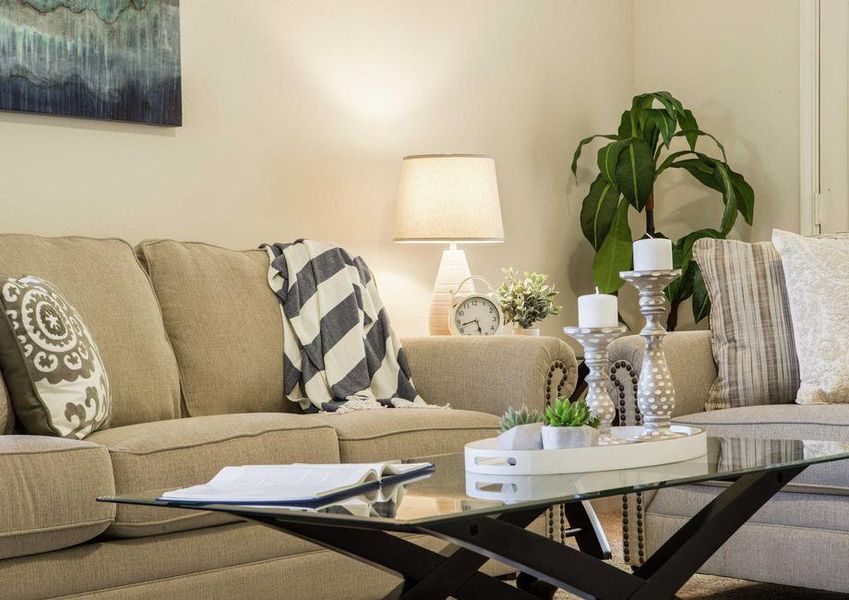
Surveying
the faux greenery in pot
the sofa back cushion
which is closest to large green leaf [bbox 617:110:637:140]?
the faux greenery in pot

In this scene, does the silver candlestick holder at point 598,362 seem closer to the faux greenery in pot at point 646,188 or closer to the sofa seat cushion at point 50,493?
the sofa seat cushion at point 50,493

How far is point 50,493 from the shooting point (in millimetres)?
2104

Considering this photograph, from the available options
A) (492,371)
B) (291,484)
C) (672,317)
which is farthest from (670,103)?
(291,484)

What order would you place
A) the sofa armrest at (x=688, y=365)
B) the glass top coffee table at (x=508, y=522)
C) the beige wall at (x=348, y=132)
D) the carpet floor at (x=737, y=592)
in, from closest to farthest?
the glass top coffee table at (x=508, y=522), the carpet floor at (x=737, y=592), the sofa armrest at (x=688, y=365), the beige wall at (x=348, y=132)

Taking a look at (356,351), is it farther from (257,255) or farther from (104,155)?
(104,155)

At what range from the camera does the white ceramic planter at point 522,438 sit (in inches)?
73.0

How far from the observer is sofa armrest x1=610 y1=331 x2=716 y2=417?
310 centimetres

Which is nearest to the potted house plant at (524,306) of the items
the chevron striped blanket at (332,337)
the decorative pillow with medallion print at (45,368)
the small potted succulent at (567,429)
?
the chevron striped blanket at (332,337)

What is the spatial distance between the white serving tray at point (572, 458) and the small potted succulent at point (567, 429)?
22 millimetres

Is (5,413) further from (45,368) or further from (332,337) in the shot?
(332,337)

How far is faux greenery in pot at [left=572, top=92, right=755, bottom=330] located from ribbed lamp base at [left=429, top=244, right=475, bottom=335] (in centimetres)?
74

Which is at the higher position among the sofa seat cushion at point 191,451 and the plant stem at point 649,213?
the plant stem at point 649,213

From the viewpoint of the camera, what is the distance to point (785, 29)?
14.8 feet

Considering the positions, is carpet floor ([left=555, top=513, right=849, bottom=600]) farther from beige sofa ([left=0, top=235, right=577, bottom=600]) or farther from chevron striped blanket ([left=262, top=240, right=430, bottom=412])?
chevron striped blanket ([left=262, top=240, right=430, bottom=412])
